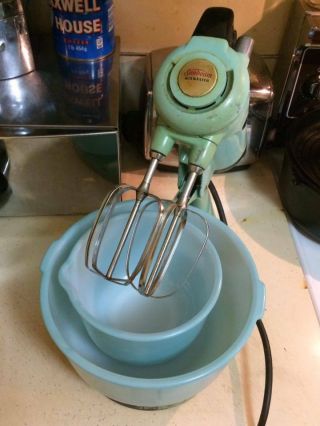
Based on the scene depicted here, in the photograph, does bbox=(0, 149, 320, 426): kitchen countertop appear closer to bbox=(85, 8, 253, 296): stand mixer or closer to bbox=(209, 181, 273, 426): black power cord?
bbox=(209, 181, 273, 426): black power cord

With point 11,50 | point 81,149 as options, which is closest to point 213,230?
point 81,149

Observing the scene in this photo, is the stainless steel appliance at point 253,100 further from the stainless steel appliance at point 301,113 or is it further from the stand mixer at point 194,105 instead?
the stand mixer at point 194,105

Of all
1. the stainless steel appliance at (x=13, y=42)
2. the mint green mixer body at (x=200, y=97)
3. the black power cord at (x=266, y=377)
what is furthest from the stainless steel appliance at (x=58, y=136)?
the black power cord at (x=266, y=377)

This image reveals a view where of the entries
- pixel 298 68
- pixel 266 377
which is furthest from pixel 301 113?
pixel 266 377

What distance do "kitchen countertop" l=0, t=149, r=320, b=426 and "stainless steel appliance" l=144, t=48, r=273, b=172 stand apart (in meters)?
0.13

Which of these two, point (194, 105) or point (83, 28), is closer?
point (194, 105)

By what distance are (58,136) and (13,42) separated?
14 centimetres

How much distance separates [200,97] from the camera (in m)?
0.35

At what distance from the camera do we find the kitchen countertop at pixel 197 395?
42cm

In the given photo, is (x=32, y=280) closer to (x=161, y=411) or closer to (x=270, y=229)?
A: (x=161, y=411)

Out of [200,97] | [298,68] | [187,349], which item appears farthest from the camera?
[298,68]

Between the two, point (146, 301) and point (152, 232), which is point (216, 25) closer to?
point (152, 232)

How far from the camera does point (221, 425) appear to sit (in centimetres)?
41

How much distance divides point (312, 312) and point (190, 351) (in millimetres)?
163
